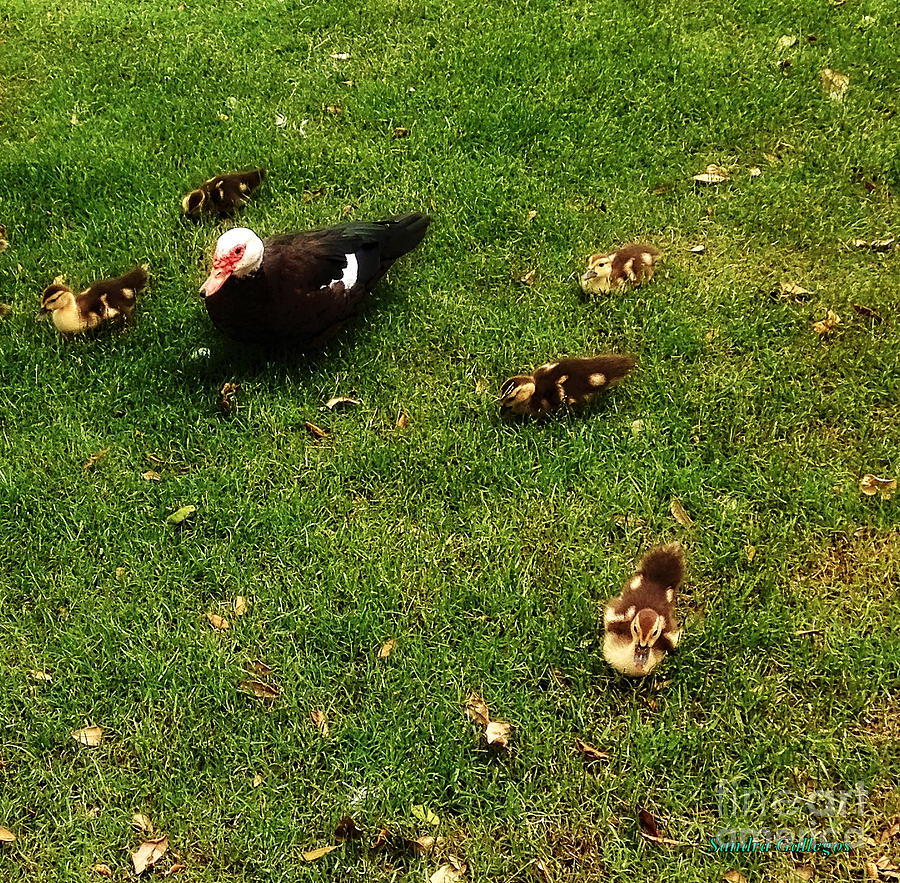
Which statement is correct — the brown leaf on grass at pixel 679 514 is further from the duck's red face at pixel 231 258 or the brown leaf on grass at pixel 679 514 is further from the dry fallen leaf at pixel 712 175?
the dry fallen leaf at pixel 712 175

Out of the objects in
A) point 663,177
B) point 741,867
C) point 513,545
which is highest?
point 663,177

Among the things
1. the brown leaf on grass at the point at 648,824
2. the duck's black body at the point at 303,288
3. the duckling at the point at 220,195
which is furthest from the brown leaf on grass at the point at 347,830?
the duckling at the point at 220,195

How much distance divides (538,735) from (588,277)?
7.87 ft

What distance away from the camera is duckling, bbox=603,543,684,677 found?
9.16ft

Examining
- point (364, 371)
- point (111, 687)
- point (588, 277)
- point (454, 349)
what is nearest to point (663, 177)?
point (588, 277)

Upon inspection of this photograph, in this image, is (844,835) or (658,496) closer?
(844,835)

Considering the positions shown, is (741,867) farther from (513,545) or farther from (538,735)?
(513,545)

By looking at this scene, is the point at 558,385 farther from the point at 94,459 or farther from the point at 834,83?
the point at 834,83

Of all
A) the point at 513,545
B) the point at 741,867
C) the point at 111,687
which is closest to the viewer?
the point at 741,867

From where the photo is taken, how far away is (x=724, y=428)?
3.53 m

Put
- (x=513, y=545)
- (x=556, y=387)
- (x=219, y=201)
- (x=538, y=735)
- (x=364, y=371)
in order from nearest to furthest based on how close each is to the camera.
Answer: (x=538, y=735), (x=513, y=545), (x=556, y=387), (x=364, y=371), (x=219, y=201)

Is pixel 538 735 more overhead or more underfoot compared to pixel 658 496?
more underfoot

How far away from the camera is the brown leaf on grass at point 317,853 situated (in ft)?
8.34

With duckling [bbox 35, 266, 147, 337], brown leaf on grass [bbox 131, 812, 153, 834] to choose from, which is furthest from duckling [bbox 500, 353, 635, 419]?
brown leaf on grass [bbox 131, 812, 153, 834]
